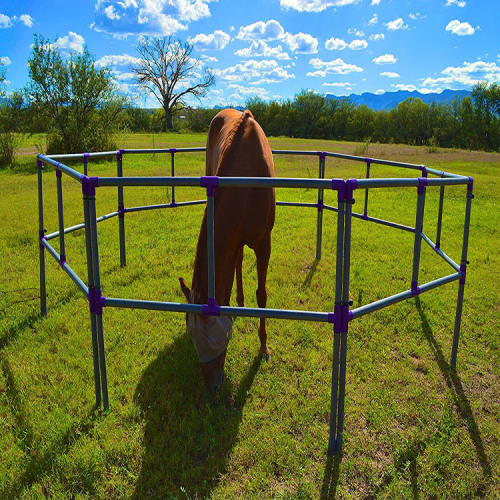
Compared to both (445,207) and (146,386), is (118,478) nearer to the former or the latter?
(146,386)

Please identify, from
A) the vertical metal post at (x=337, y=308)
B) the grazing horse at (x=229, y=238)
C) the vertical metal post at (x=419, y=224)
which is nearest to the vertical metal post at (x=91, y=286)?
the grazing horse at (x=229, y=238)

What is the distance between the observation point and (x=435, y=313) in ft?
14.9

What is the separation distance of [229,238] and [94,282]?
3.28 feet

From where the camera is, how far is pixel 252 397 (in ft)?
10.2

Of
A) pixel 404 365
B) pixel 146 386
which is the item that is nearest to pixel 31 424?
pixel 146 386

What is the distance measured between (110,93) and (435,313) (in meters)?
19.3

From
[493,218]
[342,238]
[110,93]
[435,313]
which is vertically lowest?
[435,313]

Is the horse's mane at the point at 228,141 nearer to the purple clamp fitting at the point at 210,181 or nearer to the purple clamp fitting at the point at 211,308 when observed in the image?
the purple clamp fitting at the point at 210,181

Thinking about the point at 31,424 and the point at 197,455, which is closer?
the point at 197,455

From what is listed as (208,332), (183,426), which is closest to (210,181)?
(208,332)

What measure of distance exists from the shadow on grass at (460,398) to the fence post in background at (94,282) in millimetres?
2616

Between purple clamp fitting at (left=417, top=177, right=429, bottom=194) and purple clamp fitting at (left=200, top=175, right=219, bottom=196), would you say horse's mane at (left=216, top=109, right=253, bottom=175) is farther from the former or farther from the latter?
purple clamp fitting at (left=417, top=177, right=429, bottom=194)

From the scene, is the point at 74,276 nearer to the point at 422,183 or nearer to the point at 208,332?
the point at 208,332

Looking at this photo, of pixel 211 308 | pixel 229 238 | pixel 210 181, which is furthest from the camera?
pixel 229 238
